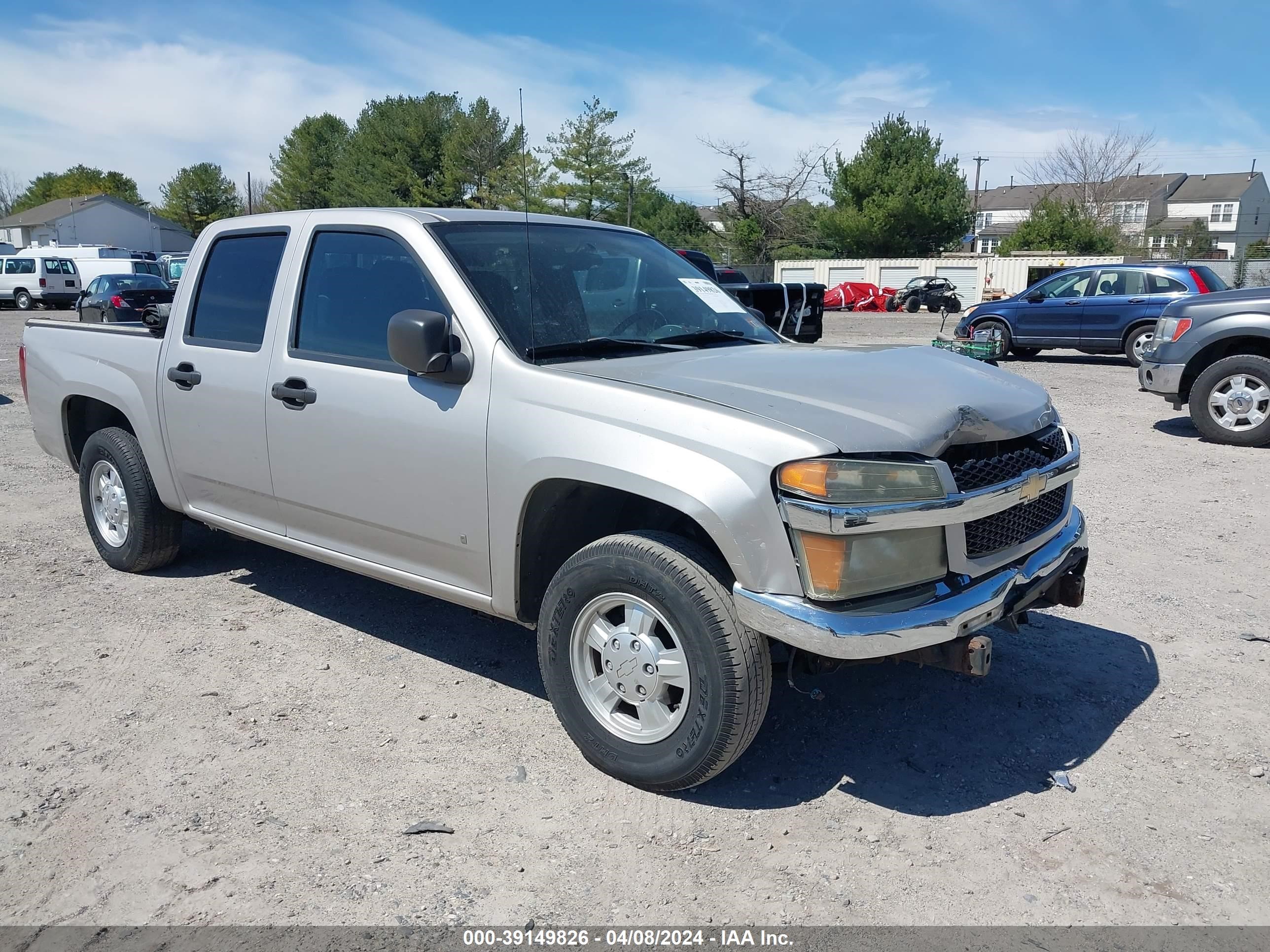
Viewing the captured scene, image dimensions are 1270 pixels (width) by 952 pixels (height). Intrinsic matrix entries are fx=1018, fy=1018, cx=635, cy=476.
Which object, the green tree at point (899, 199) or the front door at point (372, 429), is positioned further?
the green tree at point (899, 199)

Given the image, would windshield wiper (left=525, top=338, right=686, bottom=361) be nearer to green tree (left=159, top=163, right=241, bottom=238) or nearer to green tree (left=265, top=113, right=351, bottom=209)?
green tree (left=265, top=113, right=351, bottom=209)

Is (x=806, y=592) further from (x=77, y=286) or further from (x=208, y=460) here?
(x=77, y=286)

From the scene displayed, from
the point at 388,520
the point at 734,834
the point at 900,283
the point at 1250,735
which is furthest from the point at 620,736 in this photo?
the point at 900,283

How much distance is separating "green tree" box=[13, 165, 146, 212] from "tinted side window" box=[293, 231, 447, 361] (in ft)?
328

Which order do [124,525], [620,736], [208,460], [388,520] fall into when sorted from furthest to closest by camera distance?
[124,525] → [208,460] → [388,520] → [620,736]

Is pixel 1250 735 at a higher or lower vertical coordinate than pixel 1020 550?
lower

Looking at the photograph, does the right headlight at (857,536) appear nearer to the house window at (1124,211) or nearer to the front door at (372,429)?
the front door at (372,429)

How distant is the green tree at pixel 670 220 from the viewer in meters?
49.7

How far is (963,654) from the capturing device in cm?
312

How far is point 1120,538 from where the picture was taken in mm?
6324

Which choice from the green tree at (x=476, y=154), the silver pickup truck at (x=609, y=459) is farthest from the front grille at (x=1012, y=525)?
the green tree at (x=476, y=154)

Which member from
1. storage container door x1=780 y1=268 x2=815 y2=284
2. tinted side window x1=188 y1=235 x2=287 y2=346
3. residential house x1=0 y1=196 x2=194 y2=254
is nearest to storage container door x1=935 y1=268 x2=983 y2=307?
storage container door x1=780 y1=268 x2=815 y2=284

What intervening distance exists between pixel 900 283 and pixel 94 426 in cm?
4253

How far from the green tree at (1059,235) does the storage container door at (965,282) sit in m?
4.61
